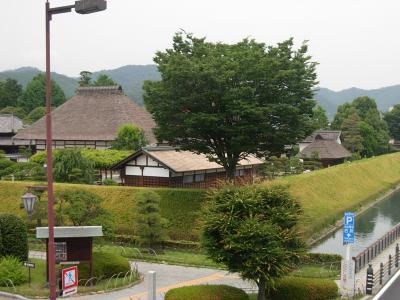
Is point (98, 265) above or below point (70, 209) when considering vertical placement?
below

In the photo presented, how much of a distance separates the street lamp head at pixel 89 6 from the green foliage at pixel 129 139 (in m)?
31.4

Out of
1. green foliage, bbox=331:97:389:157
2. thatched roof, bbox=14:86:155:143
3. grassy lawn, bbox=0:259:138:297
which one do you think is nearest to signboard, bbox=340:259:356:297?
grassy lawn, bbox=0:259:138:297

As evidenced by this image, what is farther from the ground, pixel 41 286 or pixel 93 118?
pixel 93 118

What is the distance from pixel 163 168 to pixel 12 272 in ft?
49.4

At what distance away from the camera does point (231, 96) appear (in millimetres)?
24609

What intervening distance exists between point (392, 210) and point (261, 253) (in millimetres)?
31534

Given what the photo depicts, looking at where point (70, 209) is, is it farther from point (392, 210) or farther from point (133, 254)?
point (392, 210)

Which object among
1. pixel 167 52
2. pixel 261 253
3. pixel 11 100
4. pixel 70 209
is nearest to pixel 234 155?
pixel 167 52

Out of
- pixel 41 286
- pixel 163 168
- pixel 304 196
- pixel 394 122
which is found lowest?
pixel 41 286

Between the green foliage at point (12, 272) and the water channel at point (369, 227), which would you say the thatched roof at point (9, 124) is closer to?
the water channel at point (369, 227)

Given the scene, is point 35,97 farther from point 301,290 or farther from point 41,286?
point 301,290

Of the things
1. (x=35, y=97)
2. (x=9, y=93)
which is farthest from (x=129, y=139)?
(x=9, y=93)

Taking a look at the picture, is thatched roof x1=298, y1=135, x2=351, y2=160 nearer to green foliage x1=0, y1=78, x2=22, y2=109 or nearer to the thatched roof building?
the thatched roof building

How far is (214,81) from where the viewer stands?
24.8 metres
